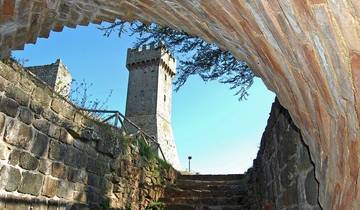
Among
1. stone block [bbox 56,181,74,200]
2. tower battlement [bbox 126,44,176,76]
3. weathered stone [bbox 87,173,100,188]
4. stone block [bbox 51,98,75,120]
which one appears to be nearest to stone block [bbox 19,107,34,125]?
stone block [bbox 51,98,75,120]

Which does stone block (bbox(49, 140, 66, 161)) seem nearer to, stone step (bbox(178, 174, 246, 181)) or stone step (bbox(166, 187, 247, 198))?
stone step (bbox(166, 187, 247, 198))

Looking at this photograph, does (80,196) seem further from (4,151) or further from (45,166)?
(4,151)

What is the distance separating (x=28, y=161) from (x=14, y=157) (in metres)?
0.28

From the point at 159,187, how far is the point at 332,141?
7.56 meters

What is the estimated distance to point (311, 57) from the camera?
1035 mm

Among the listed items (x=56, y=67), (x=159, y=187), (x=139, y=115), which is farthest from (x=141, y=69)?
(x=159, y=187)

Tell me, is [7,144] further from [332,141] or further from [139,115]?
[139,115]

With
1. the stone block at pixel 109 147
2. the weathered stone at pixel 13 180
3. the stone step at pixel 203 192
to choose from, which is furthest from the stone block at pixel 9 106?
the stone step at pixel 203 192

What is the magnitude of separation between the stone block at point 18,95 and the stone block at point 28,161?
24.3 inches

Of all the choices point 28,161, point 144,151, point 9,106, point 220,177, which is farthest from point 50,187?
point 220,177

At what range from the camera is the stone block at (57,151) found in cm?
449

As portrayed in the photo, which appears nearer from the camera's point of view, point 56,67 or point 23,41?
point 23,41

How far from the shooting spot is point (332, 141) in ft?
3.67

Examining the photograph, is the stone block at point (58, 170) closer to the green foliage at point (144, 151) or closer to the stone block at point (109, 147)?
the stone block at point (109, 147)
